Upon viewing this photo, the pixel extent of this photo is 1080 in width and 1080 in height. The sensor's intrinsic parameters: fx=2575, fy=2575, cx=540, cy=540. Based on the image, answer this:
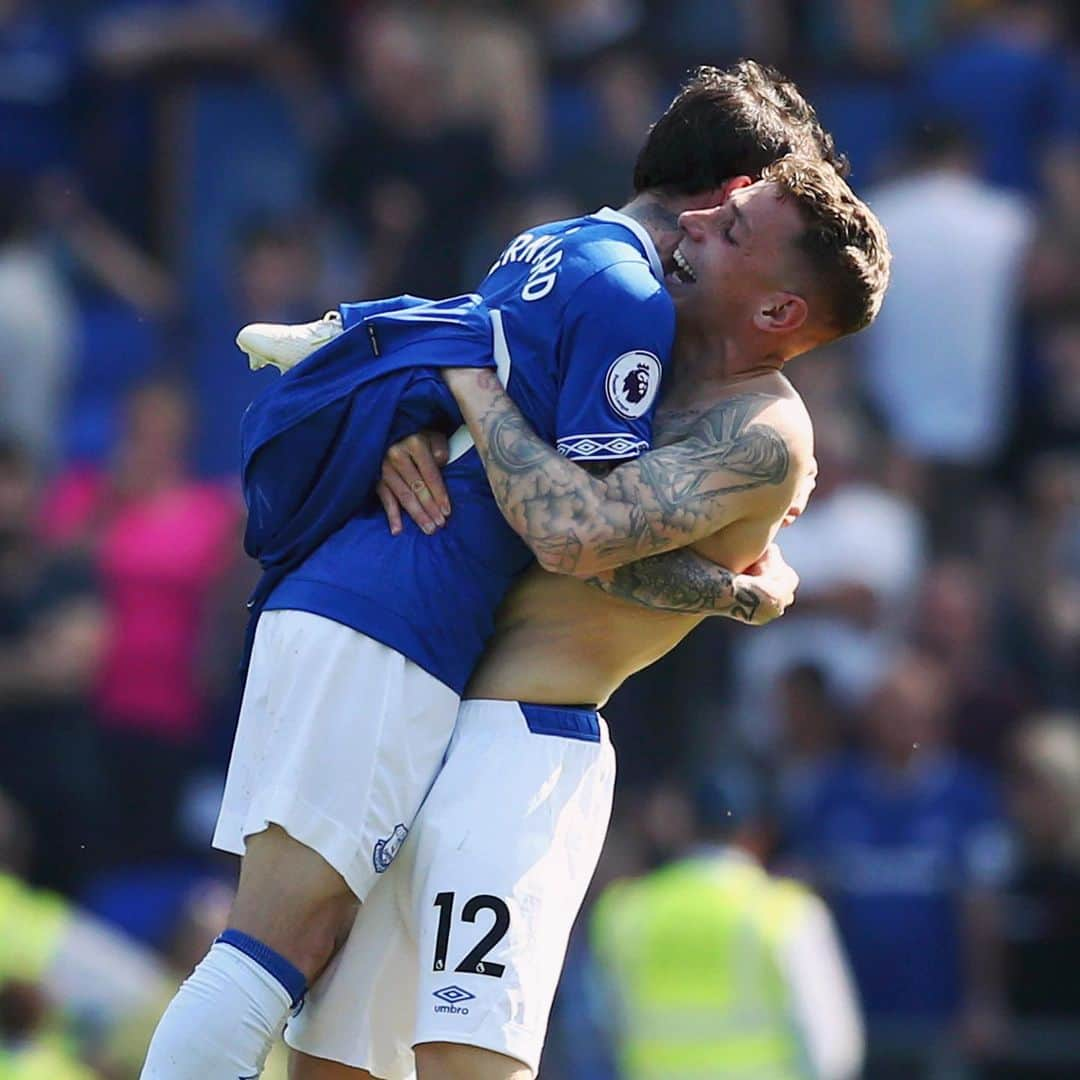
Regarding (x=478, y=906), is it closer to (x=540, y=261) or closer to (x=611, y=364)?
(x=611, y=364)

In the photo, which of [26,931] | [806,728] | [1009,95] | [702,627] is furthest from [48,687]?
[1009,95]

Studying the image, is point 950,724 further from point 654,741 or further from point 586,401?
point 586,401

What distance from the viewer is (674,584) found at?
4.91 meters

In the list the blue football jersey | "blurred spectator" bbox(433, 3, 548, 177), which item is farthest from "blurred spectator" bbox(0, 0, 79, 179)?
the blue football jersey

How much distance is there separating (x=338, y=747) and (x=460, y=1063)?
64 centimetres

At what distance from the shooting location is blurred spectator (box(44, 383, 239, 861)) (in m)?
10.2

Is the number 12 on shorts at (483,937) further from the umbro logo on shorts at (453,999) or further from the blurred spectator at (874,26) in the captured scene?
the blurred spectator at (874,26)

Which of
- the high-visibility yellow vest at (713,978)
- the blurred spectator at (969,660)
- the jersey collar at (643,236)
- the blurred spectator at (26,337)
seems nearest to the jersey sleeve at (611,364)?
the jersey collar at (643,236)

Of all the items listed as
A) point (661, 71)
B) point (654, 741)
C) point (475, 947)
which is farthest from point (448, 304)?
point (661, 71)

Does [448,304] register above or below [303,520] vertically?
above

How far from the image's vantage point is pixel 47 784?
9906 millimetres

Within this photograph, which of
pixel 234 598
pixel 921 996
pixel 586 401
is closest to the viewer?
pixel 586 401

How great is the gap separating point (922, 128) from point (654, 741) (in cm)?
279

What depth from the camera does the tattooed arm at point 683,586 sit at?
4.90 metres
